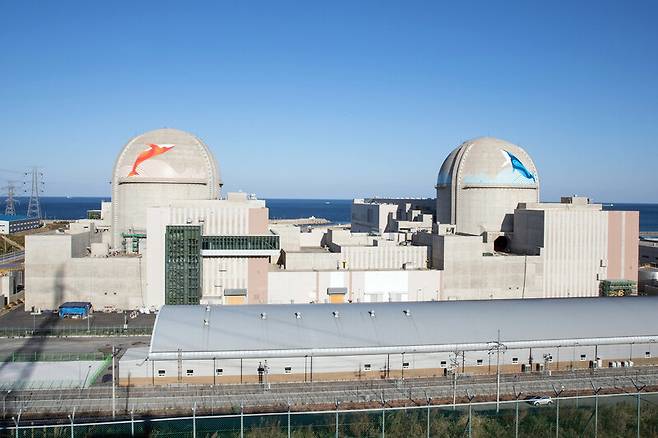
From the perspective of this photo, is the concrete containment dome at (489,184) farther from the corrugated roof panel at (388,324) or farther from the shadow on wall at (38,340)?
the shadow on wall at (38,340)

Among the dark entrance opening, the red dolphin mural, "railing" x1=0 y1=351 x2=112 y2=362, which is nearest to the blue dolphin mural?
the dark entrance opening

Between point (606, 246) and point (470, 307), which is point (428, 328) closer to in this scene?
point (470, 307)

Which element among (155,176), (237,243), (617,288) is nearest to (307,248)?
(237,243)

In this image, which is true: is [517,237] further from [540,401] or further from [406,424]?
[406,424]

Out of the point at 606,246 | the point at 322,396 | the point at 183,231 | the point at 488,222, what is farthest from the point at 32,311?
the point at 606,246

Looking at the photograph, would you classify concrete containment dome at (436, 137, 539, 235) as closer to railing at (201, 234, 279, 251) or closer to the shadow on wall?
railing at (201, 234, 279, 251)

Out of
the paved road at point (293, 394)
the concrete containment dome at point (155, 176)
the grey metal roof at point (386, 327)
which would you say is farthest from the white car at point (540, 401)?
the concrete containment dome at point (155, 176)
